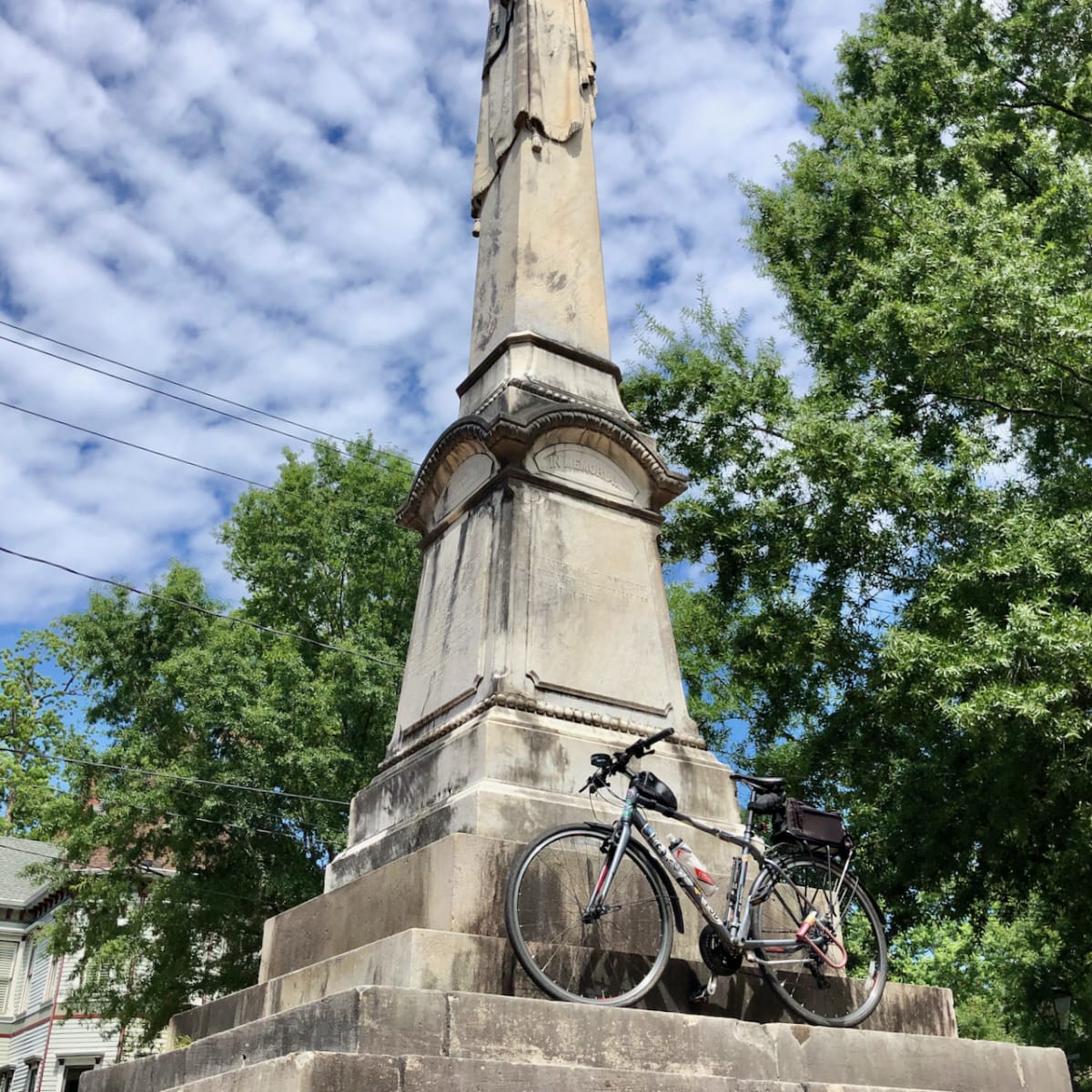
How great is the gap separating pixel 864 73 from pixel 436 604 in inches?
518

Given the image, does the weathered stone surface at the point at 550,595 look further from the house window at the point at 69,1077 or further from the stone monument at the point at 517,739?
the house window at the point at 69,1077

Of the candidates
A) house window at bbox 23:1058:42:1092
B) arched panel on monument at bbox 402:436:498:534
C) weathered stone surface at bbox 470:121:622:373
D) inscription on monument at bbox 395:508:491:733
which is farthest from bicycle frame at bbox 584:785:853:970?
house window at bbox 23:1058:42:1092

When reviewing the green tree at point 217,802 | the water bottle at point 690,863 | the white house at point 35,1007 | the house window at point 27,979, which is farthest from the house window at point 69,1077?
the water bottle at point 690,863

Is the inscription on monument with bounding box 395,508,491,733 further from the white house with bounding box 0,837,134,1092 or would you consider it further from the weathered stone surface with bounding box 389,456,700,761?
the white house with bounding box 0,837,134,1092

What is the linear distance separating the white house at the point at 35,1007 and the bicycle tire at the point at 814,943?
1063 inches

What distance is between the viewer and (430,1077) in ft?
11.8

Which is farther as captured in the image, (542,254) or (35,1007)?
(35,1007)

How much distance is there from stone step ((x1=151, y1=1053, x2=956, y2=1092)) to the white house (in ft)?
90.2

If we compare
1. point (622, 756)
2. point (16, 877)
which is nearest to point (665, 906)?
point (622, 756)

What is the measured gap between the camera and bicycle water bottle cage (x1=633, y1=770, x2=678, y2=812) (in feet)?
16.1

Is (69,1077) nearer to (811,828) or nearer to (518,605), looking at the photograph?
(518,605)

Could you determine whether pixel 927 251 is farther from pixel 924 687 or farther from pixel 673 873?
pixel 673 873

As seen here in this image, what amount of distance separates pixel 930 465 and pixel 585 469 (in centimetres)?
527

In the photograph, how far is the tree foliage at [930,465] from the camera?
958 cm
